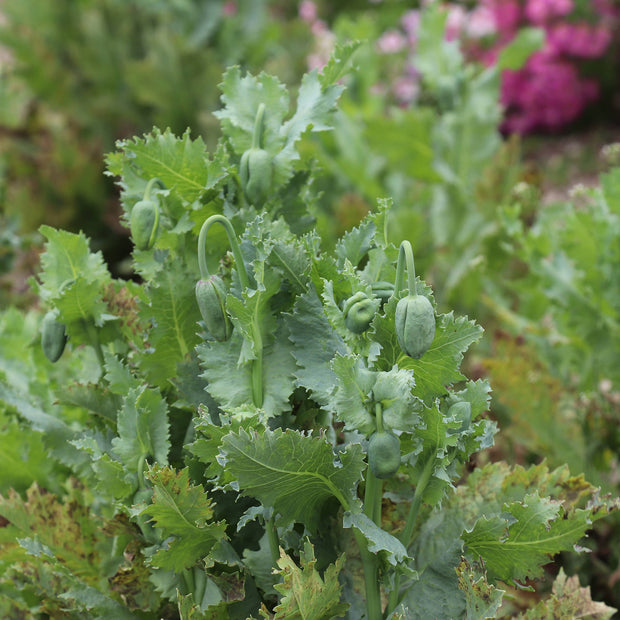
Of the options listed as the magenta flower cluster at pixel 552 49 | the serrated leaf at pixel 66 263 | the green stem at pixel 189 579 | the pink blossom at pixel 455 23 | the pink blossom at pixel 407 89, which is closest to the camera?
the green stem at pixel 189 579

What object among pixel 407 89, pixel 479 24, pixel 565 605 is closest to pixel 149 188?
pixel 565 605

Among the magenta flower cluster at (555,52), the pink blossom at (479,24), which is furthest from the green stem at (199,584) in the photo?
the magenta flower cluster at (555,52)

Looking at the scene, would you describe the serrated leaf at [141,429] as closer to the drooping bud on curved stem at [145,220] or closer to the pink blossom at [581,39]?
the drooping bud on curved stem at [145,220]

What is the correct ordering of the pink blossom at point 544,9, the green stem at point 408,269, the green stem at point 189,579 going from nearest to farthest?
the green stem at point 408,269 → the green stem at point 189,579 → the pink blossom at point 544,9

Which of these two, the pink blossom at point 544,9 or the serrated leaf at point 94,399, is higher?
the pink blossom at point 544,9

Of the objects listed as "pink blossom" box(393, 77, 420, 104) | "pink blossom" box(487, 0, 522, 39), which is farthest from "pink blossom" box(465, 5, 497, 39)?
"pink blossom" box(487, 0, 522, 39)

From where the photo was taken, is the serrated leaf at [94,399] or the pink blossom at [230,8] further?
the pink blossom at [230,8]

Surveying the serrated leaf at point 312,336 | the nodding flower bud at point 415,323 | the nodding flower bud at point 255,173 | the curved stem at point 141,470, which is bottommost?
the curved stem at point 141,470
